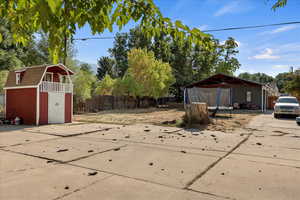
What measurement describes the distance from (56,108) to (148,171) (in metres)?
10.7

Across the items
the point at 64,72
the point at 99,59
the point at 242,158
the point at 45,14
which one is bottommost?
the point at 242,158

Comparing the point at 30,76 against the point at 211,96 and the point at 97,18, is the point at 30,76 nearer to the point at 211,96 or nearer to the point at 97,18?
the point at 211,96

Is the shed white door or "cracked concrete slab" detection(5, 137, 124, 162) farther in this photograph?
the shed white door

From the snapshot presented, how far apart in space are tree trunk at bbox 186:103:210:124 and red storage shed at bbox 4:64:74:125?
7.55 metres

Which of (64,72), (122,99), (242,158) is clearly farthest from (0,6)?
(122,99)

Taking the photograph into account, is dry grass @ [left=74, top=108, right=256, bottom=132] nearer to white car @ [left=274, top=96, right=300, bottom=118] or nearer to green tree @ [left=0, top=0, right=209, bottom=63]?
white car @ [left=274, top=96, right=300, bottom=118]

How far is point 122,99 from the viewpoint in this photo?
89.8ft

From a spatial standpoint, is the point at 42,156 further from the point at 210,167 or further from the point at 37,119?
the point at 37,119

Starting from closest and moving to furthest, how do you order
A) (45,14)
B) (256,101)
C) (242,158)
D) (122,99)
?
(45,14), (242,158), (256,101), (122,99)

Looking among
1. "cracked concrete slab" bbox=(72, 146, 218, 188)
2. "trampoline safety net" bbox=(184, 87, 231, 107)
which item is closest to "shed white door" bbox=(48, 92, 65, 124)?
"trampoline safety net" bbox=(184, 87, 231, 107)

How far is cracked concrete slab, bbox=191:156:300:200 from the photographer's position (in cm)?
311

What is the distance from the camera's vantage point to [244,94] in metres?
26.1

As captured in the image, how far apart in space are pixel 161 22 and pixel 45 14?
107cm

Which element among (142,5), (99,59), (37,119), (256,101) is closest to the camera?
(142,5)
